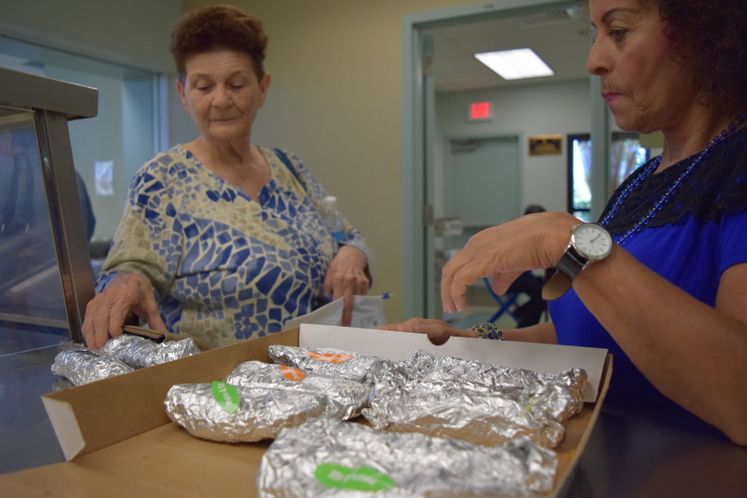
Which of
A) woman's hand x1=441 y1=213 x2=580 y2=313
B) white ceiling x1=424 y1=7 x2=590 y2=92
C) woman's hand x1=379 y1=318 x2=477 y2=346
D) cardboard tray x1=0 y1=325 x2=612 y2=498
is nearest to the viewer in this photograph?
cardboard tray x1=0 y1=325 x2=612 y2=498

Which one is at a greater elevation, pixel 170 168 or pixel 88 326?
pixel 170 168

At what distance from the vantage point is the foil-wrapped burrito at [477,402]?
61 cm

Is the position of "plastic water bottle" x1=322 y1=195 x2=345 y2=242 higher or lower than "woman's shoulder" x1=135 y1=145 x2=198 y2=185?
lower

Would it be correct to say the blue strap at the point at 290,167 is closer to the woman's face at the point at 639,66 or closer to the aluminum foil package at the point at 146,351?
the aluminum foil package at the point at 146,351

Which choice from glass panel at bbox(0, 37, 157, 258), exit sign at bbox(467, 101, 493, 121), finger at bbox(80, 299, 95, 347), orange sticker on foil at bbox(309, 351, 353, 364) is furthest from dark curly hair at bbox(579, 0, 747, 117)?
exit sign at bbox(467, 101, 493, 121)

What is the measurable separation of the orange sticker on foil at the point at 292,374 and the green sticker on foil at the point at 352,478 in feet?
0.97

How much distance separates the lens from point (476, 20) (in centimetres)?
305

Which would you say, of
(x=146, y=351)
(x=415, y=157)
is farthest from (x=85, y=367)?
(x=415, y=157)

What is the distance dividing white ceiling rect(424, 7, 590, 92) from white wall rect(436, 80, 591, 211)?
20 cm

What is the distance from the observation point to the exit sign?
7.86 metres

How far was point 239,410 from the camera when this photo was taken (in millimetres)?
643

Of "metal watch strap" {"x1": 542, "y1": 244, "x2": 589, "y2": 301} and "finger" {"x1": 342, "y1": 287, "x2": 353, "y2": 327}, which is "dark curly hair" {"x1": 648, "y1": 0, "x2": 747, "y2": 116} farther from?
"finger" {"x1": 342, "y1": 287, "x2": 353, "y2": 327}

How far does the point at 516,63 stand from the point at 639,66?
19.9ft

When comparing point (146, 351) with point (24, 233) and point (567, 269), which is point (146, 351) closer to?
point (24, 233)
